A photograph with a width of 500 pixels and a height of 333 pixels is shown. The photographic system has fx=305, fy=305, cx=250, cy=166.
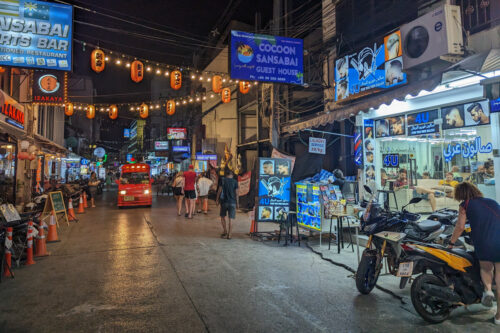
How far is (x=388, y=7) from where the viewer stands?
9.48 meters

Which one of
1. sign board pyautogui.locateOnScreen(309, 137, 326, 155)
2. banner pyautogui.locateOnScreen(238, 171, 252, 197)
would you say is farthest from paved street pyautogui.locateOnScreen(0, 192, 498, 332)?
banner pyautogui.locateOnScreen(238, 171, 252, 197)

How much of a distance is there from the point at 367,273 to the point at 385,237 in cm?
68

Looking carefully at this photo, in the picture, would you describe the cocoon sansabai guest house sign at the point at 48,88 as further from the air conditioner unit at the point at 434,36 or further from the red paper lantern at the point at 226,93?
the air conditioner unit at the point at 434,36

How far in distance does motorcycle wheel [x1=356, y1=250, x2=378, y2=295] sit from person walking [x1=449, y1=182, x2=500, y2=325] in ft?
4.46

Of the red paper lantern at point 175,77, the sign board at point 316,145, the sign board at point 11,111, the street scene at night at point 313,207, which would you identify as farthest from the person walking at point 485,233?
the sign board at point 11,111

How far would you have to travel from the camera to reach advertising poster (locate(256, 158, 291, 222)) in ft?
28.6

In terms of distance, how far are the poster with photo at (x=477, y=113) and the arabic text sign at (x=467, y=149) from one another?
0.40 meters

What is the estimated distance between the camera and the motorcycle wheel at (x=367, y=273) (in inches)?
187

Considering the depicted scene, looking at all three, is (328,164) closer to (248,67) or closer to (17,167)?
(248,67)

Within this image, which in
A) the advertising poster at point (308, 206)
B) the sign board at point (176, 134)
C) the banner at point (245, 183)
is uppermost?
the sign board at point (176, 134)

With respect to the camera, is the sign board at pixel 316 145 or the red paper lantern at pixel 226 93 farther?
the red paper lantern at pixel 226 93

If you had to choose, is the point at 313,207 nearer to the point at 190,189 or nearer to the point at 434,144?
the point at 434,144

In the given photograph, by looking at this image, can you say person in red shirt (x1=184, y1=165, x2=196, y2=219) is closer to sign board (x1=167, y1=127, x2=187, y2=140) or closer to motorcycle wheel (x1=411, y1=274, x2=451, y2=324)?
motorcycle wheel (x1=411, y1=274, x2=451, y2=324)

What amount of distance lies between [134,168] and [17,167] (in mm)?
5375
